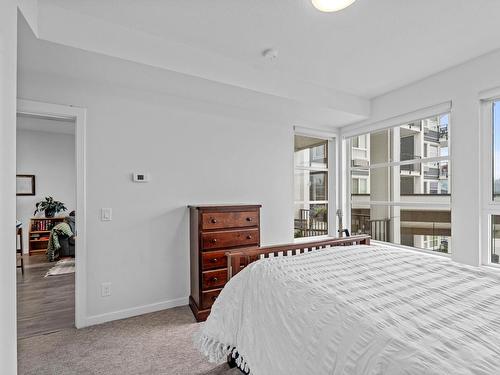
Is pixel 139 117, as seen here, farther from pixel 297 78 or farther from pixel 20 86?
pixel 297 78

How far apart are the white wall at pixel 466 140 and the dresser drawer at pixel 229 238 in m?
2.10

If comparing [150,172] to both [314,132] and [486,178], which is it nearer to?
[314,132]

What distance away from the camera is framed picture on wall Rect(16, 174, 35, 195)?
18.6 feet

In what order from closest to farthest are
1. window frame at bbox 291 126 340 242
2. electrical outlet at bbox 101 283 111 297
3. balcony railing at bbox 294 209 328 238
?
1. electrical outlet at bbox 101 283 111 297
2. balcony railing at bbox 294 209 328 238
3. window frame at bbox 291 126 340 242

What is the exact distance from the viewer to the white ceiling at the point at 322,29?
1.90 metres

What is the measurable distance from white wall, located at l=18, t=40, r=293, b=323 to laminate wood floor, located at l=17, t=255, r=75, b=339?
1.49 ft

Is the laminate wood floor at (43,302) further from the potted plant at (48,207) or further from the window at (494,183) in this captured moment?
the window at (494,183)

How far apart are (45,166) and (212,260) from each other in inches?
209

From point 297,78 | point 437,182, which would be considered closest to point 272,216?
point 297,78

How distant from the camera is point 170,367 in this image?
6.57 feet

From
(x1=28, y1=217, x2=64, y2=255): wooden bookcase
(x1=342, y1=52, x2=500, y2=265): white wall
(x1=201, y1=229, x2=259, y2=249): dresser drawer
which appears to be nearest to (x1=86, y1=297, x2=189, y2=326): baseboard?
(x1=201, y1=229, x2=259, y2=249): dresser drawer

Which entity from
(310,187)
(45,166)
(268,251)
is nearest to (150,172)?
(268,251)

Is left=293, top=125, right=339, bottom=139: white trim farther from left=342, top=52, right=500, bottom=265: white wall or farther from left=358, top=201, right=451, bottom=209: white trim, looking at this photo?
left=342, top=52, right=500, bottom=265: white wall

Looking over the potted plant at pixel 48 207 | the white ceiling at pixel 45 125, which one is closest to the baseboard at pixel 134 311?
the white ceiling at pixel 45 125
